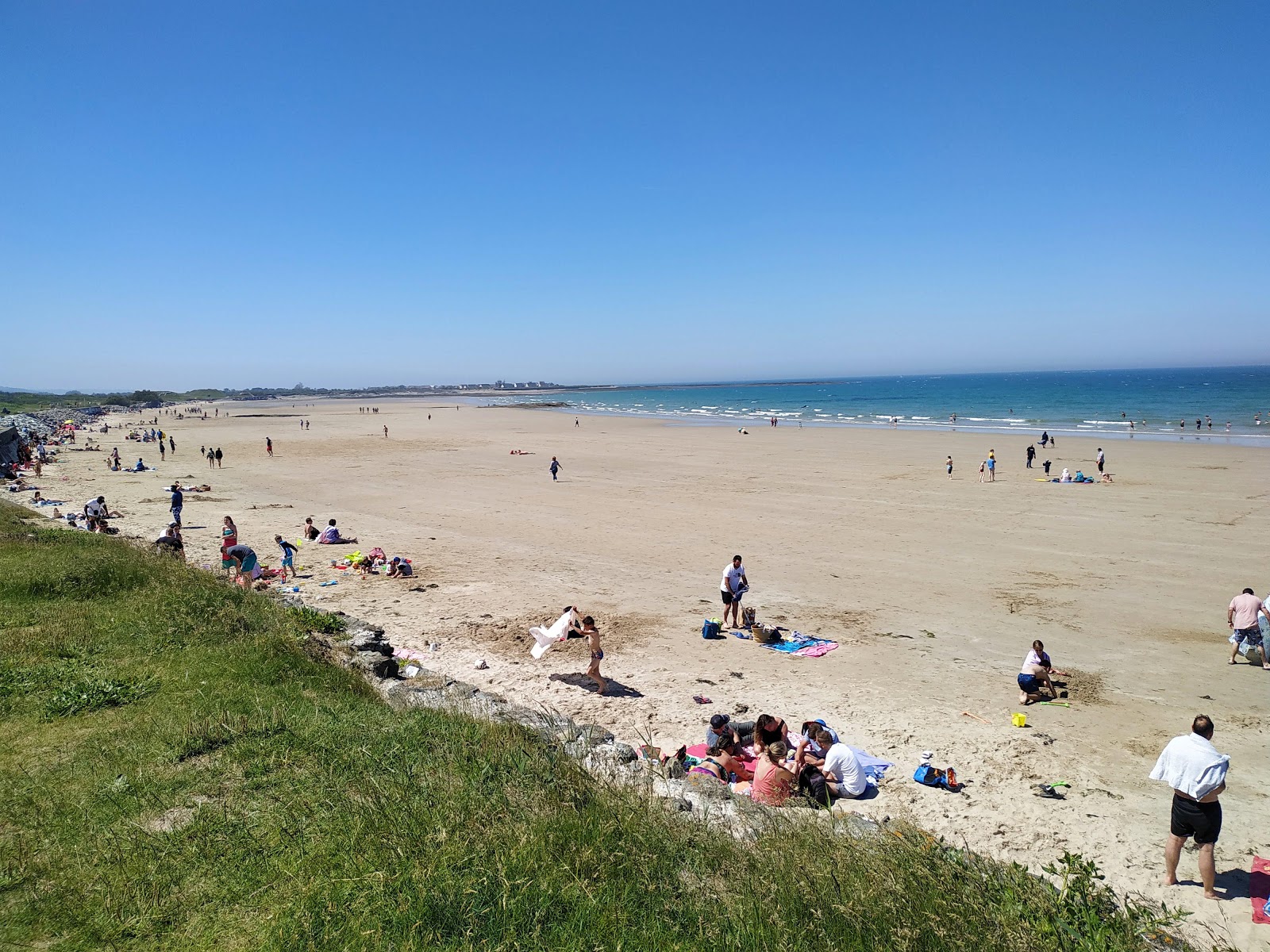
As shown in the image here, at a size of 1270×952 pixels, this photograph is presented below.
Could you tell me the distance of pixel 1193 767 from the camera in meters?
5.84

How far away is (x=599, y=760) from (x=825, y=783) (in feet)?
8.44

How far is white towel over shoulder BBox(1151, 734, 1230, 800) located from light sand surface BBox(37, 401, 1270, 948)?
102 centimetres

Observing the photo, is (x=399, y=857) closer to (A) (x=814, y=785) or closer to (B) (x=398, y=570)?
(A) (x=814, y=785)

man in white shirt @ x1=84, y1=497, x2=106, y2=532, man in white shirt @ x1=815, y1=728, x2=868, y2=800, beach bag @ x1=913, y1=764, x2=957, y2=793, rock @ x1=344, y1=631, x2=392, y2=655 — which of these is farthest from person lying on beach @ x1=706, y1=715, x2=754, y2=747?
man in white shirt @ x1=84, y1=497, x2=106, y2=532

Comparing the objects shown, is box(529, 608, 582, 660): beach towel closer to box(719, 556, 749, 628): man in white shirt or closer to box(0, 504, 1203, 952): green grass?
box(719, 556, 749, 628): man in white shirt

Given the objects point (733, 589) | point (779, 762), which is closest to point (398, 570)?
point (733, 589)

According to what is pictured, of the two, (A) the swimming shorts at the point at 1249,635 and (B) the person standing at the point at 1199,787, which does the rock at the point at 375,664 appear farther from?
(A) the swimming shorts at the point at 1249,635

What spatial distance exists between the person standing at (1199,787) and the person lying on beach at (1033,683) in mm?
3764

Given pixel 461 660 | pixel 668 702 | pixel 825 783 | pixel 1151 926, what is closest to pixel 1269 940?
pixel 1151 926

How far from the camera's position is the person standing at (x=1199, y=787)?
5.77 m

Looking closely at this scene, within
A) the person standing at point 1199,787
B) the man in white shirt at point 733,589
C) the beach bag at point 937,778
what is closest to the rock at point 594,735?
the beach bag at point 937,778

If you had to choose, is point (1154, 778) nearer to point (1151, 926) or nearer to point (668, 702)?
point (1151, 926)

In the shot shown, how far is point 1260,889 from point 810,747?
398cm

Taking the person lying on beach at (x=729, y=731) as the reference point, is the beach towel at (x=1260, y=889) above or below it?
below
